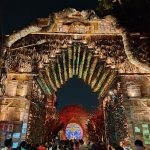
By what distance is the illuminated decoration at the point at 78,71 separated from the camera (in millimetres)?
13430

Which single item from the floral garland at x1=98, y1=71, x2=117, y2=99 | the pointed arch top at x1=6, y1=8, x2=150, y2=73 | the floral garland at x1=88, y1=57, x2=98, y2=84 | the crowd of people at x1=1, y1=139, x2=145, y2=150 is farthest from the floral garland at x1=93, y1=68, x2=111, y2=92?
the crowd of people at x1=1, y1=139, x2=145, y2=150

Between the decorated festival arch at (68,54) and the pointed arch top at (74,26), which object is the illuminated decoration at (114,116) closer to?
the decorated festival arch at (68,54)

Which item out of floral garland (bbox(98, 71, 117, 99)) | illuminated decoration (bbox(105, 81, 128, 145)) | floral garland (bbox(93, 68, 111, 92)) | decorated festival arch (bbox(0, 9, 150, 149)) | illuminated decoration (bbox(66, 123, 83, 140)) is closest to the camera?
decorated festival arch (bbox(0, 9, 150, 149))

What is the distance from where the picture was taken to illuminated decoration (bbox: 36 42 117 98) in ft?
44.1

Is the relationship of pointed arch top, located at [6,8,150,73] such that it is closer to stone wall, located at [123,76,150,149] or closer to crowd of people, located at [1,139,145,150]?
stone wall, located at [123,76,150,149]

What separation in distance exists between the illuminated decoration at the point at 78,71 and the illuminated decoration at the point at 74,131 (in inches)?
691

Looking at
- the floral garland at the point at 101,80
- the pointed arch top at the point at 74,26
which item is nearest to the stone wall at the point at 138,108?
the pointed arch top at the point at 74,26

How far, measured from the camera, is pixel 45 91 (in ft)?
51.8

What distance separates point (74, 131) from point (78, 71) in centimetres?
2060

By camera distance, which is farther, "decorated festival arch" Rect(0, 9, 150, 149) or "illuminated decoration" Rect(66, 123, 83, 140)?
"illuminated decoration" Rect(66, 123, 83, 140)

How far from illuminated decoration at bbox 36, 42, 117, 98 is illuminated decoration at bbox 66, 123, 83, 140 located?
57.6 feet

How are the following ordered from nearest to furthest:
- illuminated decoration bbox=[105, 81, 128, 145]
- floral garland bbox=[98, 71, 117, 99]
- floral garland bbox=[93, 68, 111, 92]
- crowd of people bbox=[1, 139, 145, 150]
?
crowd of people bbox=[1, 139, 145, 150] < floral garland bbox=[98, 71, 117, 99] < illuminated decoration bbox=[105, 81, 128, 145] < floral garland bbox=[93, 68, 111, 92]

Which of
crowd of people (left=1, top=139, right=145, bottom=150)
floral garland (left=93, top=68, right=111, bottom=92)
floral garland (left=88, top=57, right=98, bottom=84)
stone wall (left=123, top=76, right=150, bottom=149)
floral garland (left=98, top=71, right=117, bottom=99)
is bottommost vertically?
crowd of people (left=1, top=139, right=145, bottom=150)

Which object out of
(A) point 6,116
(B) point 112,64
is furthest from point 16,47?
(B) point 112,64
